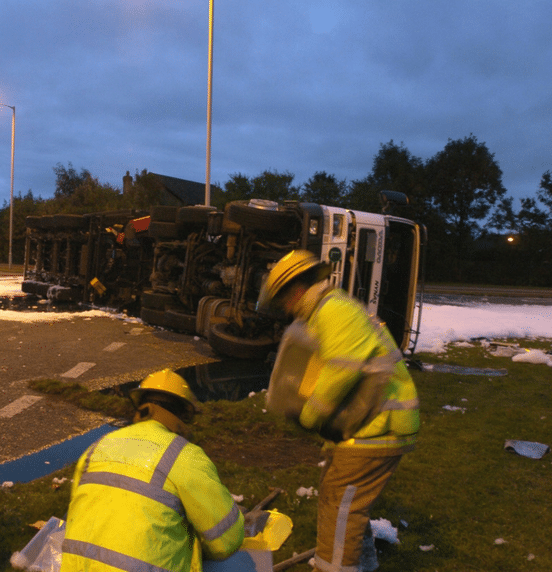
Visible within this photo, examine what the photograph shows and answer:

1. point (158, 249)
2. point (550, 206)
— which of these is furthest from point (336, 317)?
point (550, 206)

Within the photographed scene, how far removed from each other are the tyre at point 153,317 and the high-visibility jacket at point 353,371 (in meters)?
8.16

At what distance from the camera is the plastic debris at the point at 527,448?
4.98 metres

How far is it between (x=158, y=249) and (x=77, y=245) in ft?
17.1

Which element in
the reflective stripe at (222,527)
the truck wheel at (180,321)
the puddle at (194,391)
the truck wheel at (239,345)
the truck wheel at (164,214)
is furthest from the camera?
the truck wheel at (164,214)

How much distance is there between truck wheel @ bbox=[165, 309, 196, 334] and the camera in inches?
385

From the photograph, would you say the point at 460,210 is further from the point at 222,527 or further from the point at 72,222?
the point at 222,527

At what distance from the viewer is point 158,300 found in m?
10.6

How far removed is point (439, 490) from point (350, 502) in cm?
215

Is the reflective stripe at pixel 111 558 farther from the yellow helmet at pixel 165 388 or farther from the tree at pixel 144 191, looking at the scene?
the tree at pixel 144 191

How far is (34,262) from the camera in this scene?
57.2ft

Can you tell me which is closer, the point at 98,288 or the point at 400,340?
the point at 400,340

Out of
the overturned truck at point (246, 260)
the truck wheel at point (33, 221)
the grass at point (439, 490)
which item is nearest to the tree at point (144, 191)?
the truck wheel at point (33, 221)

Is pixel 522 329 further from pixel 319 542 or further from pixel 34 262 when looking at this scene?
pixel 34 262

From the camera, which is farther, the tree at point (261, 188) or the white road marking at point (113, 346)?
the tree at point (261, 188)
